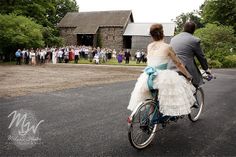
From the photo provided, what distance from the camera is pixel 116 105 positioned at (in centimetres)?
906

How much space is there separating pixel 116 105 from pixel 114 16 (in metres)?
55.9

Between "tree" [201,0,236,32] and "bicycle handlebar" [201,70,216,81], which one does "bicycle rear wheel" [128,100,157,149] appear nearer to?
"bicycle handlebar" [201,70,216,81]

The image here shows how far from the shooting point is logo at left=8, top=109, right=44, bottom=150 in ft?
17.5

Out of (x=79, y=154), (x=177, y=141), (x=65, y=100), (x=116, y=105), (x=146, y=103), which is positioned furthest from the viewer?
(x=65, y=100)

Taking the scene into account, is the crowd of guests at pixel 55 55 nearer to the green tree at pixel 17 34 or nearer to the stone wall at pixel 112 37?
the green tree at pixel 17 34

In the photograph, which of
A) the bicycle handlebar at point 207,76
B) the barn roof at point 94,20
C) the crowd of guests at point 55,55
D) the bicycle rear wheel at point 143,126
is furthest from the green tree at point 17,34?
the bicycle rear wheel at point 143,126

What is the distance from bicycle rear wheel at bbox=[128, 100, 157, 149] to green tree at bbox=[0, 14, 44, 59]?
30.5 meters

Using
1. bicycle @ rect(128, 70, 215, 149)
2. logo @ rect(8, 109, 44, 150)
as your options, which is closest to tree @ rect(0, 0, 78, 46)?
logo @ rect(8, 109, 44, 150)

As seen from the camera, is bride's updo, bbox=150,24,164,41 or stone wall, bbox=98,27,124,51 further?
stone wall, bbox=98,27,124,51

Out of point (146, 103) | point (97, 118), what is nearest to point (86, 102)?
point (97, 118)

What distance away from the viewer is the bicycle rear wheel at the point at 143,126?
5059 mm

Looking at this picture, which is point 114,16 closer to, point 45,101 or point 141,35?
point 141,35

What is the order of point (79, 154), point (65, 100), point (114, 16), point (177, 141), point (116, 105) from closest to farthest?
point (79, 154)
point (177, 141)
point (116, 105)
point (65, 100)
point (114, 16)

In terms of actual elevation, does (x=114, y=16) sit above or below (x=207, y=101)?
above
